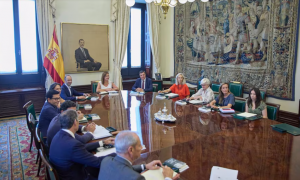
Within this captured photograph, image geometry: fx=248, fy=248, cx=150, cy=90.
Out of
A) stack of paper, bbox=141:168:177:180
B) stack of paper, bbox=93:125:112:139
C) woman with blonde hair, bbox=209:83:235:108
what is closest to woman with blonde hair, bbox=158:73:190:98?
woman with blonde hair, bbox=209:83:235:108

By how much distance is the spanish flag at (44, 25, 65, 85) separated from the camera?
668 cm

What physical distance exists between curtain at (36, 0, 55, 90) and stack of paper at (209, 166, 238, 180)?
20.2 ft

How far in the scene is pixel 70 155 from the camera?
2254 mm

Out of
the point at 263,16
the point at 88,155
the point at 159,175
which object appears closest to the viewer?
the point at 159,175

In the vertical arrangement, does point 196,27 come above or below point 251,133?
above

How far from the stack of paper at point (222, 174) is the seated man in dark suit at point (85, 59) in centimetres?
622

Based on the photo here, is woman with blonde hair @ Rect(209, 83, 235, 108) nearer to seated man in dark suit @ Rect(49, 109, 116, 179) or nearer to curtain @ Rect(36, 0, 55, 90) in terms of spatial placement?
seated man in dark suit @ Rect(49, 109, 116, 179)

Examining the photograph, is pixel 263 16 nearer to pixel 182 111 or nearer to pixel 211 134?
pixel 182 111

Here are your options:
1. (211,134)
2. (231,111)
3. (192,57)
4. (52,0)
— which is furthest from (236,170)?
(52,0)

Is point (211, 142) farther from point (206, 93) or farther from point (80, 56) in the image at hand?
point (80, 56)

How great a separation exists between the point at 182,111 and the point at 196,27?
416 centimetres

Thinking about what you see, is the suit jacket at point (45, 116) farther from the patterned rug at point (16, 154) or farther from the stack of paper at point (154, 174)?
the stack of paper at point (154, 174)

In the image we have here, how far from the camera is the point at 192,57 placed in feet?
25.6

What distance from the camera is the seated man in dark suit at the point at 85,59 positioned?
7496mm
